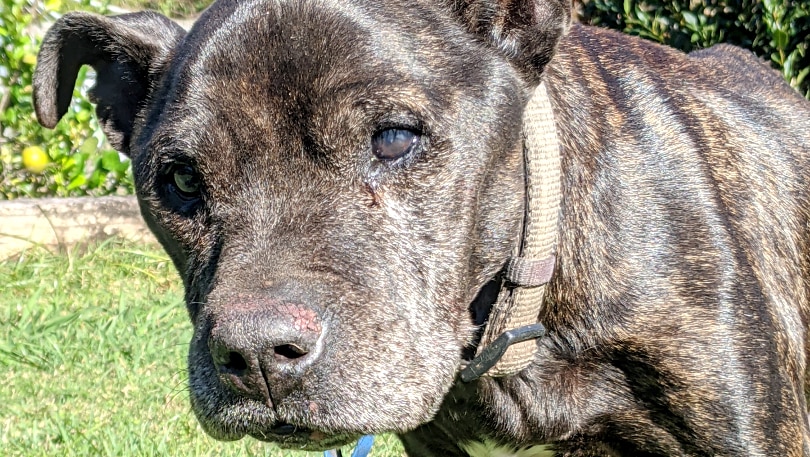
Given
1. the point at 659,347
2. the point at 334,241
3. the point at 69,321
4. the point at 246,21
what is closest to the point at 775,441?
the point at 659,347

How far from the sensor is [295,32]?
10.2ft

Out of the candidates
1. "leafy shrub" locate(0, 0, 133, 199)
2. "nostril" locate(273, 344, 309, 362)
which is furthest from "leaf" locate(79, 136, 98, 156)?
"nostril" locate(273, 344, 309, 362)

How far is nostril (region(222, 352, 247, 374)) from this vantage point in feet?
9.11

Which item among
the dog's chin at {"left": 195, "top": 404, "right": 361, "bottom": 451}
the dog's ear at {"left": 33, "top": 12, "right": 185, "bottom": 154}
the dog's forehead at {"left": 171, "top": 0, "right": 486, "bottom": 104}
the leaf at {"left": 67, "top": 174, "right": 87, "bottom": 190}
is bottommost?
the leaf at {"left": 67, "top": 174, "right": 87, "bottom": 190}

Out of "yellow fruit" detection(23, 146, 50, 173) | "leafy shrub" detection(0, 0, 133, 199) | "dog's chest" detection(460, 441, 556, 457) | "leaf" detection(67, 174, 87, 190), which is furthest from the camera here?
"leaf" detection(67, 174, 87, 190)

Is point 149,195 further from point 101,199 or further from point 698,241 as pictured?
point 101,199

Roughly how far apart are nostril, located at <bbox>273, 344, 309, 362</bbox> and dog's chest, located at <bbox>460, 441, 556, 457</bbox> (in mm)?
1145

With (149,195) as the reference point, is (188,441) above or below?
below

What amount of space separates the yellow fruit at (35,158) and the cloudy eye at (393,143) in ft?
16.9

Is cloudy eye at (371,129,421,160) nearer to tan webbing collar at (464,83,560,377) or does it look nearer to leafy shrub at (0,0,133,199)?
tan webbing collar at (464,83,560,377)

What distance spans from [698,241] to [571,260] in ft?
1.34

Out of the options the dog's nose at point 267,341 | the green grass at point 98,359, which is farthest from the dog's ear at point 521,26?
the green grass at point 98,359

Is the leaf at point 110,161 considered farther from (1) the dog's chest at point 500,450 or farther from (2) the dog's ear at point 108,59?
(1) the dog's chest at point 500,450

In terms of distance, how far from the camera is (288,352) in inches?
107
